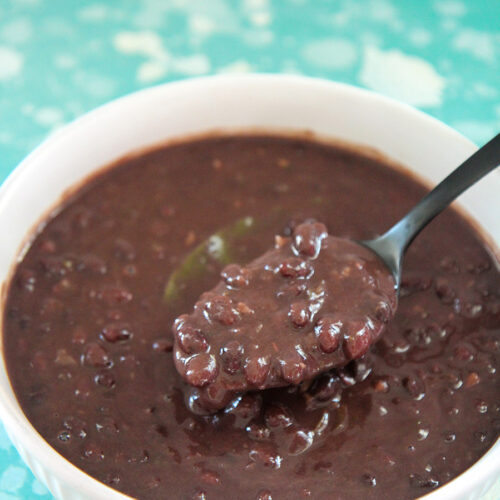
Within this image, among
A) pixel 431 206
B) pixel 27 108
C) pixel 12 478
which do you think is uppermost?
pixel 431 206

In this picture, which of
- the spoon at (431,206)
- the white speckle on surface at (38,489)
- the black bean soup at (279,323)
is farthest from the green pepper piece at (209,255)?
the white speckle on surface at (38,489)

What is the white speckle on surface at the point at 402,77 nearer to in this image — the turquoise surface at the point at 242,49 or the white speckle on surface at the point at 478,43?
the turquoise surface at the point at 242,49

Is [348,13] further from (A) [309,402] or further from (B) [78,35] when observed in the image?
(A) [309,402]

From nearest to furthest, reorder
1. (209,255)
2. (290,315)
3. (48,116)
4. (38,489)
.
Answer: (290,315) < (38,489) < (209,255) < (48,116)

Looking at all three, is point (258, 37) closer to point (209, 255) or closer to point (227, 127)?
point (227, 127)

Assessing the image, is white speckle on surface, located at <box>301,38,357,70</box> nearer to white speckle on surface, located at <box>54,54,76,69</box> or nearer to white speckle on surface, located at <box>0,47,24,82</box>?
white speckle on surface, located at <box>54,54,76,69</box>

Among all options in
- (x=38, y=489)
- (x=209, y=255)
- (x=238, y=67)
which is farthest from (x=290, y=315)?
(x=238, y=67)

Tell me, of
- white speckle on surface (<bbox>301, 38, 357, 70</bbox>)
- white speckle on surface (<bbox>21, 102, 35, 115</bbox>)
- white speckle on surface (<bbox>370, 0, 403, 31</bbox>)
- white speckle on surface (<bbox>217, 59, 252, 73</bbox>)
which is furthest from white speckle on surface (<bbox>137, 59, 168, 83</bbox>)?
white speckle on surface (<bbox>370, 0, 403, 31</bbox>)
